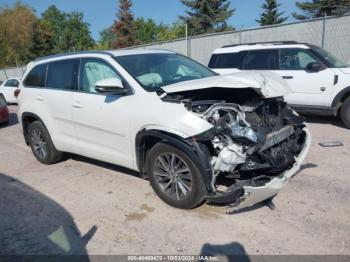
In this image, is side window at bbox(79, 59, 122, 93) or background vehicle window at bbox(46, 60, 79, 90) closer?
side window at bbox(79, 59, 122, 93)

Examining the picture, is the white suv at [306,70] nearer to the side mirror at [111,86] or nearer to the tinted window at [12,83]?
the side mirror at [111,86]

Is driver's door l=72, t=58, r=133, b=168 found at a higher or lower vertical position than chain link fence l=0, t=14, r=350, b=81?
lower

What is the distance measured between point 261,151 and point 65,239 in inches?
90.2

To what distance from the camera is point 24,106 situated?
631 centimetres

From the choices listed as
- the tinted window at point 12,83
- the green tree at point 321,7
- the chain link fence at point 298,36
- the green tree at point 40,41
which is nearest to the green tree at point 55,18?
the green tree at point 40,41

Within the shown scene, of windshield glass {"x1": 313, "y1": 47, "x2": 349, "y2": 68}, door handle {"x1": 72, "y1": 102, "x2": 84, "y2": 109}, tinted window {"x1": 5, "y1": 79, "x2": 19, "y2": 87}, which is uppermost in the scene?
windshield glass {"x1": 313, "y1": 47, "x2": 349, "y2": 68}

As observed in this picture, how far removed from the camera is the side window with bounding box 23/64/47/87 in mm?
6083

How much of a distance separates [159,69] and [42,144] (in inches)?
108

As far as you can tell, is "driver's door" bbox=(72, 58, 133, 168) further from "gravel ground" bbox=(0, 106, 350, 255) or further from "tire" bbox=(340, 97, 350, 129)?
"tire" bbox=(340, 97, 350, 129)

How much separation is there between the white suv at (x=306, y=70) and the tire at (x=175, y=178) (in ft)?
13.6

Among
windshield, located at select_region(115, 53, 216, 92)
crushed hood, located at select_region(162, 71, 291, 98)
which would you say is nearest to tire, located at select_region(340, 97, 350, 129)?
windshield, located at select_region(115, 53, 216, 92)

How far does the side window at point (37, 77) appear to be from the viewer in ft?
20.0

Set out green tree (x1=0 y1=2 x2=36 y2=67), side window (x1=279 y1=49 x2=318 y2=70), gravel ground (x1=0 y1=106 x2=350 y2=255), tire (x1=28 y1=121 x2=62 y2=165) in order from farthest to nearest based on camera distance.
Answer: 1. green tree (x1=0 y1=2 x2=36 y2=67)
2. side window (x1=279 y1=49 x2=318 y2=70)
3. tire (x1=28 y1=121 x2=62 y2=165)
4. gravel ground (x1=0 y1=106 x2=350 y2=255)

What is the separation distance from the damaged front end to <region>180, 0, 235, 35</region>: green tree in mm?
38129
